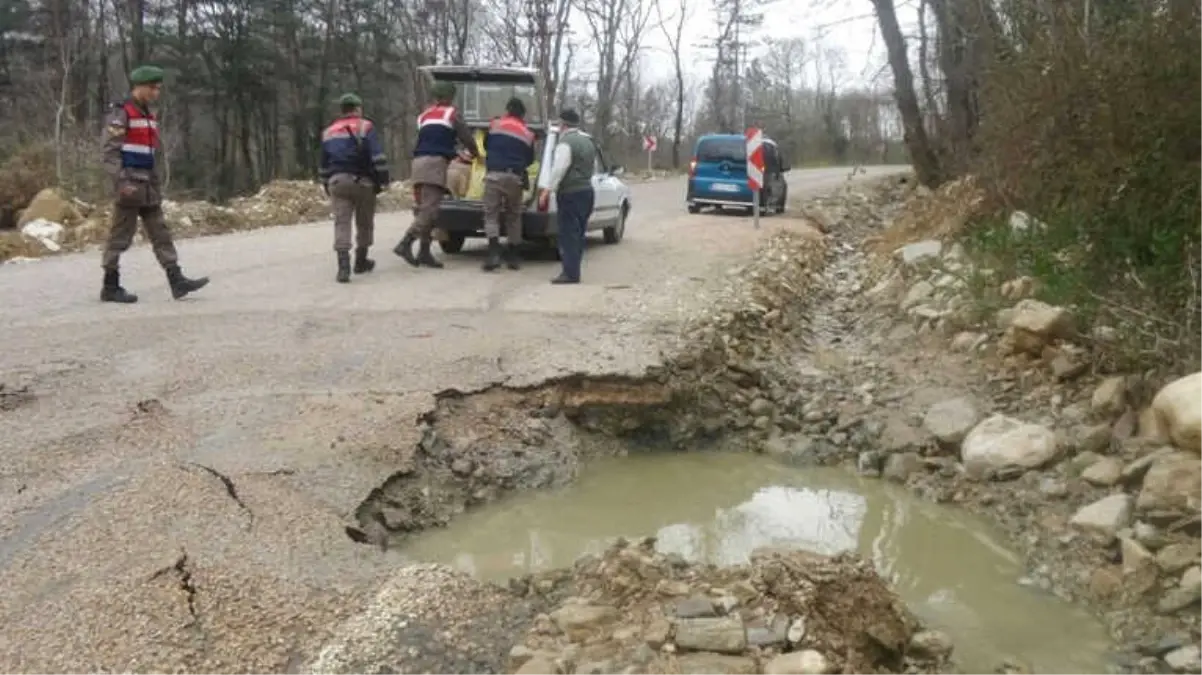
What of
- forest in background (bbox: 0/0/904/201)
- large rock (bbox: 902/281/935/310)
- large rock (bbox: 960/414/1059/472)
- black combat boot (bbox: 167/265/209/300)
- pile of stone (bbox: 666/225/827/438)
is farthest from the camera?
forest in background (bbox: 0/0/904/201)

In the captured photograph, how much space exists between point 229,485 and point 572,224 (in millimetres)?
5344

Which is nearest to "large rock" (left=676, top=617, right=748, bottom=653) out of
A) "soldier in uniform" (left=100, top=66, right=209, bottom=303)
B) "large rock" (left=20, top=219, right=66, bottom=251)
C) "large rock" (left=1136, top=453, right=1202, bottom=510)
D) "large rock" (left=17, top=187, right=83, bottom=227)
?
"large rock" (left=1136, top=453, right=1202, bottom=510)

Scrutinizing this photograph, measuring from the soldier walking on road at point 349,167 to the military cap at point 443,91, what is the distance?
819mm

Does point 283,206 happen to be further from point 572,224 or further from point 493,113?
point 572,224

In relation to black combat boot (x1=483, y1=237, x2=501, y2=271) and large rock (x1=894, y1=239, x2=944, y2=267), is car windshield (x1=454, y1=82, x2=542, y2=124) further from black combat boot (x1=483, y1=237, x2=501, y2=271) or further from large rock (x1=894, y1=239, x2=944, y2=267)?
large rock (x1=894, y1=239, x2=944, y2=267)

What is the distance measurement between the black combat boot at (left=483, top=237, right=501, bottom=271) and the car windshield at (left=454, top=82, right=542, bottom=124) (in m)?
1.52

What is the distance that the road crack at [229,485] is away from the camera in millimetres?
4449

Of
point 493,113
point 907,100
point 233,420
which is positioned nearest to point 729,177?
point 907,100

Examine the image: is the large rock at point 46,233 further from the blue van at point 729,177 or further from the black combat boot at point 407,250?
the blue van at point 729,177

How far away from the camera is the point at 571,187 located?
9.41 m

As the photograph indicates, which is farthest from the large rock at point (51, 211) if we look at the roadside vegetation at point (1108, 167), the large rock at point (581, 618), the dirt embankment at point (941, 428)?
the large rock at point (581, 618)

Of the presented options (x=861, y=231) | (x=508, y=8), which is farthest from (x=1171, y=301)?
(x=508, y=8)

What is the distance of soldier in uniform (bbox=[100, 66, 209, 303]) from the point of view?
7.71 meters

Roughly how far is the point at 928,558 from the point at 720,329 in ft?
9.96
